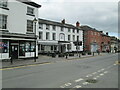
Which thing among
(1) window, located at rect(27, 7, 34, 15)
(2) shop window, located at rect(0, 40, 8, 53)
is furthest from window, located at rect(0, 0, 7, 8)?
(2) shop window, located at rect(0, 40, 8, 53)

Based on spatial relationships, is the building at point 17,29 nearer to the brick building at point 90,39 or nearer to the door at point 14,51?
the door at point 14,51

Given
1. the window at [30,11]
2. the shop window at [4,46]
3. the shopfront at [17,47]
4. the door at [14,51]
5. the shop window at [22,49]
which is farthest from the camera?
the window at [30,11]

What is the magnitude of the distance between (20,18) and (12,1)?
8.61 feet

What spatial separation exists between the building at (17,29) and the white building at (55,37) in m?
9.56

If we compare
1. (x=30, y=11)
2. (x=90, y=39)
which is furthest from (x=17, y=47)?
(x=90, y=39)

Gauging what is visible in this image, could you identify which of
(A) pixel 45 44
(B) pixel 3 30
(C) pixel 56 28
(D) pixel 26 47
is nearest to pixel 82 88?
(B) pixel 3 30

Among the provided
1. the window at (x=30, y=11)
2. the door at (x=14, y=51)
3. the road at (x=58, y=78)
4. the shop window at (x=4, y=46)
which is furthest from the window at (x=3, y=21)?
the road at (x=58, y=78)

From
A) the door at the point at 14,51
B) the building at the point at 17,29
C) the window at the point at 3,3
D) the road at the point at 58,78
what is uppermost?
the window at the point at 3,3

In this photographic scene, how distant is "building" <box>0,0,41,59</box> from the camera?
18.5m

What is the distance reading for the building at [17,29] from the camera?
18.5 meters

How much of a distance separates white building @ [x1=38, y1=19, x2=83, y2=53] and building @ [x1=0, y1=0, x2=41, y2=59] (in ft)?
31.4

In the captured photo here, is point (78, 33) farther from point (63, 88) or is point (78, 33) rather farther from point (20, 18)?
point (63, 88)

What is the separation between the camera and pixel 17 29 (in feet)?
65.9

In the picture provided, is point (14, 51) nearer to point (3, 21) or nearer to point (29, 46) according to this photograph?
point (29, 46)
